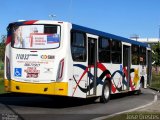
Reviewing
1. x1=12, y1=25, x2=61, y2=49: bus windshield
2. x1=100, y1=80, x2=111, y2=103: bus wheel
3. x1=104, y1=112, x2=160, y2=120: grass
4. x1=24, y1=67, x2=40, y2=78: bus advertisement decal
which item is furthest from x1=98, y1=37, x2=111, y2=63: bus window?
x1=104, y1=112, x2=160, y2=120: grass

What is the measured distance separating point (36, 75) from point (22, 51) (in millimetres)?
1098

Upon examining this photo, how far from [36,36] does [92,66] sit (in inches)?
120

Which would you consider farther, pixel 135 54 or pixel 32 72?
pixel 135 54

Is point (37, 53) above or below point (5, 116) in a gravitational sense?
above

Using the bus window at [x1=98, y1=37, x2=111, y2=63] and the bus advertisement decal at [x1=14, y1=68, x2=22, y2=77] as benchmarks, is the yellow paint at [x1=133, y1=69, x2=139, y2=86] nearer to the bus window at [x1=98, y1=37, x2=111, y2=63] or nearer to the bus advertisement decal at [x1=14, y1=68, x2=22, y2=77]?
the bus window at [x1=98, y1=37, x2=111, y2=63]

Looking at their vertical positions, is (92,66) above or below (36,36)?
below

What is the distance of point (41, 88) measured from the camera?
16.6m

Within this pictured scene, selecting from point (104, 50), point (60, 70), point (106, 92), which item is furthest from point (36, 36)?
point (106, 92)

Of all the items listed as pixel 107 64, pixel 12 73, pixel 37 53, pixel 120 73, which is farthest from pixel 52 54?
pixel 120 73

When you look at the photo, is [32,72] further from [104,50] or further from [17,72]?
[104,50]

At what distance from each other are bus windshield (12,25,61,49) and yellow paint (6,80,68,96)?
137cm

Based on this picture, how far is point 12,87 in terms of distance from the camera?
675 inches

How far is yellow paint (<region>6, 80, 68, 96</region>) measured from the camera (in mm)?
16328

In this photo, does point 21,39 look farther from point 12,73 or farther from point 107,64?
point 107,64
